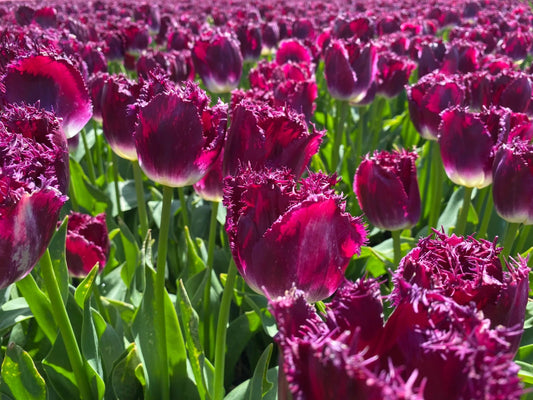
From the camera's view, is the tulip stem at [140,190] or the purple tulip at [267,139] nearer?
the purple tulip at [267,139]

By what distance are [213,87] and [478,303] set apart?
1.96m

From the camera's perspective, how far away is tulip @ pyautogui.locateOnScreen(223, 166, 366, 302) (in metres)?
0.86

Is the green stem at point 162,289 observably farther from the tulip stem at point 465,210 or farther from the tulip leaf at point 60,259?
the tulip stem at point 465,210

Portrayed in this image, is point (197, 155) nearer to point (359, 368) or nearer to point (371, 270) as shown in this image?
point (359, 368)

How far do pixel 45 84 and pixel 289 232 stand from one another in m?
0.79

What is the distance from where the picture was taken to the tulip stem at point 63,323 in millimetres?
1052

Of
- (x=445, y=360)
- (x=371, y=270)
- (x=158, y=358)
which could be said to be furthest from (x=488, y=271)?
(x=371, y=270)

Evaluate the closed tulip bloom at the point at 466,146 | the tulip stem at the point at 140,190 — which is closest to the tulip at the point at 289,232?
the closed tulip bloom at the point at 466,146

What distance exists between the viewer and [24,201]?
0.82 m

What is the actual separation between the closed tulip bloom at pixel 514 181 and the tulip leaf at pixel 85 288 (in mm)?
1046

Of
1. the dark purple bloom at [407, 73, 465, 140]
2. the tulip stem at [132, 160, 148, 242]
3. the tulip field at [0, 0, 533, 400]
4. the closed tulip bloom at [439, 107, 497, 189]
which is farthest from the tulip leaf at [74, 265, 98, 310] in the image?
the dark purple bloom at [407, 73, 465, 140]

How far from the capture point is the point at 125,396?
1.45 metres

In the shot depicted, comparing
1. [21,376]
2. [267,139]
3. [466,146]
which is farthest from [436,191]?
[21,376]

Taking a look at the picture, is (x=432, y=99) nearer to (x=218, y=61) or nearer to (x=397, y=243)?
(x=397, y=243)
